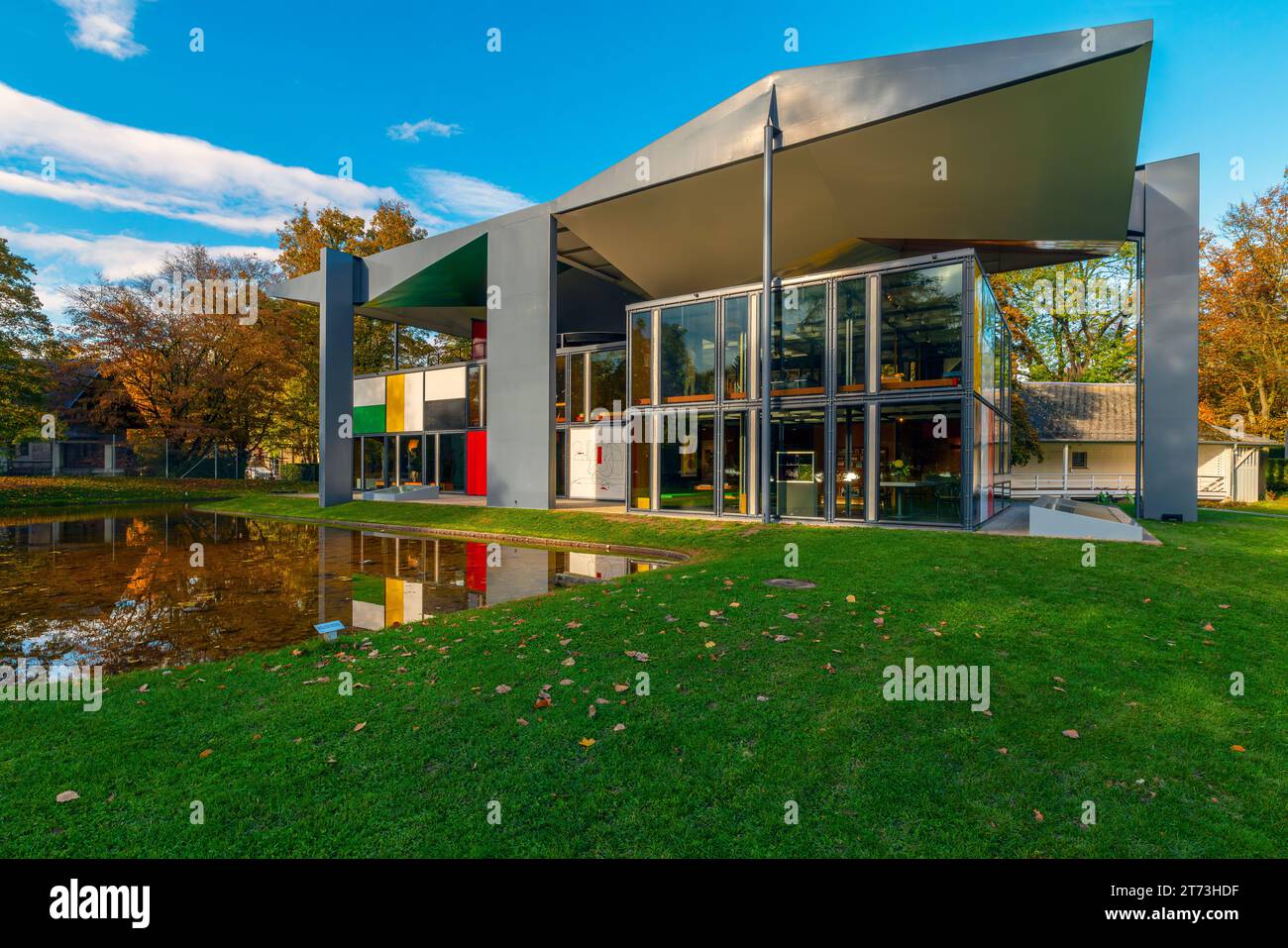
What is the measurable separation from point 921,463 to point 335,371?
78.7ft

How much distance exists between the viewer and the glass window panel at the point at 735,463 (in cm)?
1770

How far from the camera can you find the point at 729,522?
655 inches

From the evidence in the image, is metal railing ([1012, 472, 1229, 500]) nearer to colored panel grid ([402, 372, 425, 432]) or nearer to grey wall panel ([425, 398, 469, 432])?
grey wall panel ([425, 398, 469, 432])

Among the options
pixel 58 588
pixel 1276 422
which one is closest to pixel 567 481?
pixel 58 588

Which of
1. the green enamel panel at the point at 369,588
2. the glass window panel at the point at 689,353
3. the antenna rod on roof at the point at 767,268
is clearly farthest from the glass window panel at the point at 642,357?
the green enamel panel at the point at 369,588

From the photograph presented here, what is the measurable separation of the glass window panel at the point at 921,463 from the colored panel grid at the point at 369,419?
25956mm

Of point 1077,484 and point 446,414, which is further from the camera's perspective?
point 1077,484

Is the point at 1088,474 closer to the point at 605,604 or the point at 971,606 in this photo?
the point at 971,606

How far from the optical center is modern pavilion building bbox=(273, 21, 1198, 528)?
14164mm

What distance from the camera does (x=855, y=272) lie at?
15.8 meters

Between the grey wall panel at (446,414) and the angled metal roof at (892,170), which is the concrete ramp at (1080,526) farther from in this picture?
the grey wall panel at (446,414)

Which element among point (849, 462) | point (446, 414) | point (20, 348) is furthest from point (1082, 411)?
point (20, 348)

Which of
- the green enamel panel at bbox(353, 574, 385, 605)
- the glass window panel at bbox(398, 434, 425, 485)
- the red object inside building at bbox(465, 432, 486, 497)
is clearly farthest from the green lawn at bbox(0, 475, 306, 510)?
the green enamel panel at bbox(353, 574, 385, 605)

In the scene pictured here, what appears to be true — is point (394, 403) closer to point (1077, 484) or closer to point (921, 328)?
point (921, 328)
